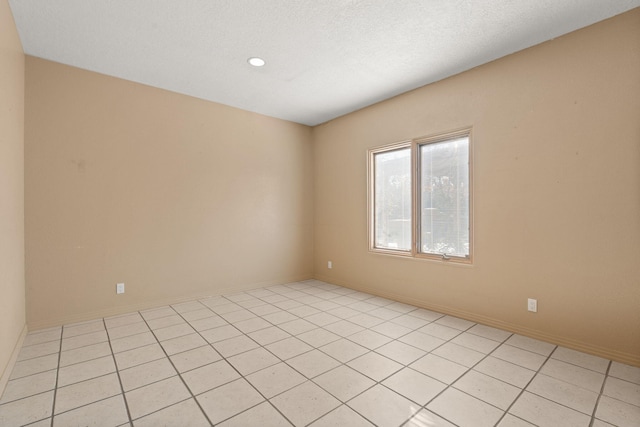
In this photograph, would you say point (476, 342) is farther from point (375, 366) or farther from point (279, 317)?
point (279, 317)

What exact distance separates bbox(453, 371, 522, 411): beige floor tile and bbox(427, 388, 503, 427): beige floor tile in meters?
0.06

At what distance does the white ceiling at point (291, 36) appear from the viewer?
88.4 inches

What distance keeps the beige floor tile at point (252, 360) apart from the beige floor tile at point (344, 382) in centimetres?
46

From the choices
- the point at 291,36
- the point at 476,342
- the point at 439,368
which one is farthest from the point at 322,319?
the point at 291,36

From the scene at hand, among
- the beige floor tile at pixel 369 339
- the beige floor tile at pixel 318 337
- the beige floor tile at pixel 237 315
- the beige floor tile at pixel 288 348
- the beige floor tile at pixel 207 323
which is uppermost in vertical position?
the beige floor tile at pixel 207 323

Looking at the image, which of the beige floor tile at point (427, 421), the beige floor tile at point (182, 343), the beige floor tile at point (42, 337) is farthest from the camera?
the beige floor tile at point (42, 337)

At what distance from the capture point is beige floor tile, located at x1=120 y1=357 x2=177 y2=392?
6.64 feet

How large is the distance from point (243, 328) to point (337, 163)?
115 inches

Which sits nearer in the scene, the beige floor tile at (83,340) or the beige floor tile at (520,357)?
the beige floor tile at (520,357)

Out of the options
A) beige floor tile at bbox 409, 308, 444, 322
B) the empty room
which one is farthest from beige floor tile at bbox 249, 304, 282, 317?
beige floor tile at bbox 409, 308, 444, 322

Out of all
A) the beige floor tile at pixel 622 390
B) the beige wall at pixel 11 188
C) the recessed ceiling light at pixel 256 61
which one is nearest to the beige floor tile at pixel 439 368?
the beige floor tile at pixel 622 390

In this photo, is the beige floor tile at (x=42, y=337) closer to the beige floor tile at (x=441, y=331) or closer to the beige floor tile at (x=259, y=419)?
the beige floor tile at (x=259, y=419)

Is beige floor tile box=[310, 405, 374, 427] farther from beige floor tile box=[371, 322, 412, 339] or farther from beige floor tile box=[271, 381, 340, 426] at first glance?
beige floor tile box=[371, 322, 412, 339]

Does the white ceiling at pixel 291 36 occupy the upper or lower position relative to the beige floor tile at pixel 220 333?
upper
